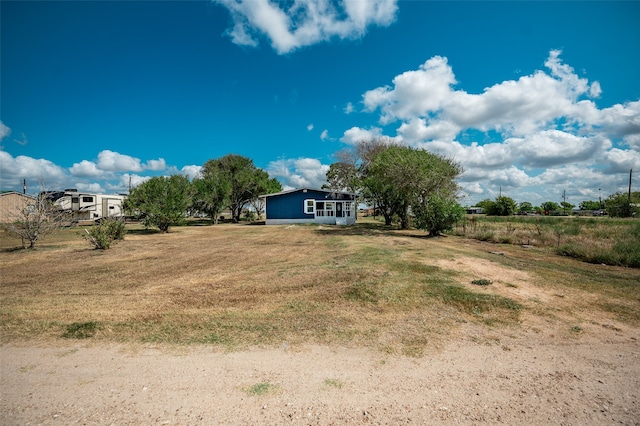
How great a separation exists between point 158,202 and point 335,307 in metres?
22.4

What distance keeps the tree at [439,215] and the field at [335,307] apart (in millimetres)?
8970

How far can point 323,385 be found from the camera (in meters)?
3.38

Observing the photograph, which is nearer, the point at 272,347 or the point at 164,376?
the point at 164,376

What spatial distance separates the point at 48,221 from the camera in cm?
1392

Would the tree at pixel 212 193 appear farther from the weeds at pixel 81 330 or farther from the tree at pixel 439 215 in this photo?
the weeds at pixel 81 330

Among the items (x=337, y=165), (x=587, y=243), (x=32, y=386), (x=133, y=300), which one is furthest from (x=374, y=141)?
(x=32, y=386)

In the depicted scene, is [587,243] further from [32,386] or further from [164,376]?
[32,386]

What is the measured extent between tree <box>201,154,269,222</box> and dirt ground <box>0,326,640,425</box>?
34.9 m

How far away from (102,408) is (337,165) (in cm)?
4160

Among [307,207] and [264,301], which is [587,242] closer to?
[264,301]

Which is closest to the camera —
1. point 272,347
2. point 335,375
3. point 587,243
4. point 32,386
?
point 32,386

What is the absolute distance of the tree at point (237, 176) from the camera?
3933 cm

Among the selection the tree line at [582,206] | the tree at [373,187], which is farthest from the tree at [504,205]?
the tree at [373,187]

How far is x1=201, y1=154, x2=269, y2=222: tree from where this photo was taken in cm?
3933
